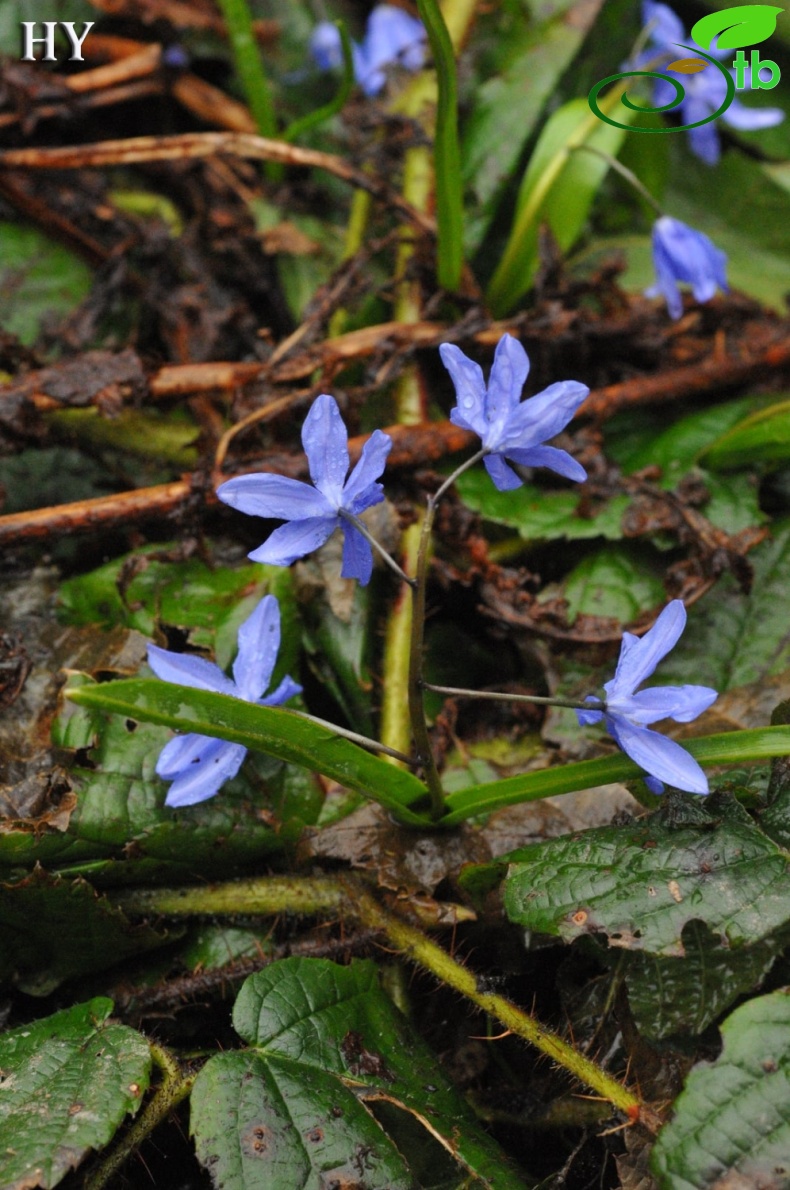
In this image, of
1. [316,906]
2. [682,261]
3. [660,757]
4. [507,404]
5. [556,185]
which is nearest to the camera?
[660,757]

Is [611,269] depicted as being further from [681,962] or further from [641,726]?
[681,962]

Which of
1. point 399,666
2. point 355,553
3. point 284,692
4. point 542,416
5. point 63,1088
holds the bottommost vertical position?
point 63,1088

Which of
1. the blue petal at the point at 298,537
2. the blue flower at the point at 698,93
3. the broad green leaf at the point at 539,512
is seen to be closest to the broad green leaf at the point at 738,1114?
the blue petal at the point at 298,537

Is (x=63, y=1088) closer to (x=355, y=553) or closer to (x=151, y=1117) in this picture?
(x=151, y=1117)

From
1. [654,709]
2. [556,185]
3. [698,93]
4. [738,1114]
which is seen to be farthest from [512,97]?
[738,1114]

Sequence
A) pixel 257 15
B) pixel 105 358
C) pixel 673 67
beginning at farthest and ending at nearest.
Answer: pixel 257 15 → pixel 673 67 → pixel 105 358

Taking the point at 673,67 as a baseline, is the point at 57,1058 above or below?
below

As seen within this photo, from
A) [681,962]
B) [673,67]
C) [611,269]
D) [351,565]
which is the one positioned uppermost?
[673,67]

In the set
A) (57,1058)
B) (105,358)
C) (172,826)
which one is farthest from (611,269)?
(57,1058)
